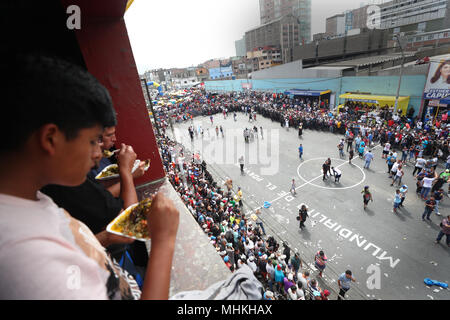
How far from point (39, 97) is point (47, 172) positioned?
0.34m

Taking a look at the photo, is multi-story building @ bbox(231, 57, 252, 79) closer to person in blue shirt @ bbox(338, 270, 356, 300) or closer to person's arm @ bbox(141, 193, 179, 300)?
person in blue shirt @ bbox(338, 270, 356, 300)

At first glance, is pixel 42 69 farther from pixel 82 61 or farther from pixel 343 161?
pixel 343 161

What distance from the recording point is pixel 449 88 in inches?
721

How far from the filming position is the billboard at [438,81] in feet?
→ 59.8

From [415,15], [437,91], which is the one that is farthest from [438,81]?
[415,15]

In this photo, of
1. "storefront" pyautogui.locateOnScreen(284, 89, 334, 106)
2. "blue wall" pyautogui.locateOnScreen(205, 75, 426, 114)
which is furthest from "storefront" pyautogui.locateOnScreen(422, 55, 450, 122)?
"storefront" pyautogui.locateOnScreen(284, 89, 334, 106)

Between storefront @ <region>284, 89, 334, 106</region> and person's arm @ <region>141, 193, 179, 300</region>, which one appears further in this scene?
storefront @ <region>284, 89, 334, 106</region>

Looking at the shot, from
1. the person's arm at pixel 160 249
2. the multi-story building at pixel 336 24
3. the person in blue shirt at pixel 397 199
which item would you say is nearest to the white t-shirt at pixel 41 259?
the person's arm at pixel 160 249

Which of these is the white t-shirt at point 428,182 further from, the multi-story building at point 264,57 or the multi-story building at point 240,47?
the multi-story building at point 240,47

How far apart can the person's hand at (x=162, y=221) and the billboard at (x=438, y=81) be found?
84.2ft

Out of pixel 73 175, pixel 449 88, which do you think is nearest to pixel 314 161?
pixel 449 88

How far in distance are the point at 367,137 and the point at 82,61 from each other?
20.6 metres

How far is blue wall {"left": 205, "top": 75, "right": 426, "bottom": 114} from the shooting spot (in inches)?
830

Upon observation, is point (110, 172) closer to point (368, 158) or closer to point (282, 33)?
point (368, 158)
